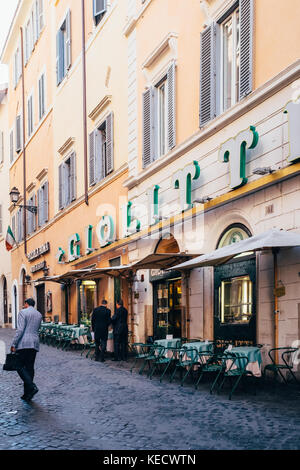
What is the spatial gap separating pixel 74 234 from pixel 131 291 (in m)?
5.60

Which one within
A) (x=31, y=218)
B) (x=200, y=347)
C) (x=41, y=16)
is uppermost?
(x=41, y=16)

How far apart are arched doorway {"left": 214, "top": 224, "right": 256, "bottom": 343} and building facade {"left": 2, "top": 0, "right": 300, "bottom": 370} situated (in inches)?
1.4

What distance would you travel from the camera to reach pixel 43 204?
87.6 ft

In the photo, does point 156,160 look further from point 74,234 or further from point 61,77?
point 61,77

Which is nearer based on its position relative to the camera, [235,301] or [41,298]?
[235,301]

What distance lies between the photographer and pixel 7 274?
114ft

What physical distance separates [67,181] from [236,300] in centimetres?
1355

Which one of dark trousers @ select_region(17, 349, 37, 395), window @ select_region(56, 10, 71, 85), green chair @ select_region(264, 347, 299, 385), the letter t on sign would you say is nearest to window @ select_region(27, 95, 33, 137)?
window @ select_region(56, 10, 71, 85)

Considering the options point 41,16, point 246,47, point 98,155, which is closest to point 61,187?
point 98,155

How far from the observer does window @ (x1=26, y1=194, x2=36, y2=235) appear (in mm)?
28531

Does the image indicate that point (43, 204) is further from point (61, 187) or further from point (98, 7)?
point (98, 7)

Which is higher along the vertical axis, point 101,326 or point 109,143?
point 109,143

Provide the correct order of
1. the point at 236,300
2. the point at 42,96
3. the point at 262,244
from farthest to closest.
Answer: the point at 42,96 < the point at 236,300 < the point at 262,244

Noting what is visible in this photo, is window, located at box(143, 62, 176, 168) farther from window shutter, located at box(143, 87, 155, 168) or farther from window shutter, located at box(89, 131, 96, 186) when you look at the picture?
window shutter, located at box(89, 131, 96, 186)
